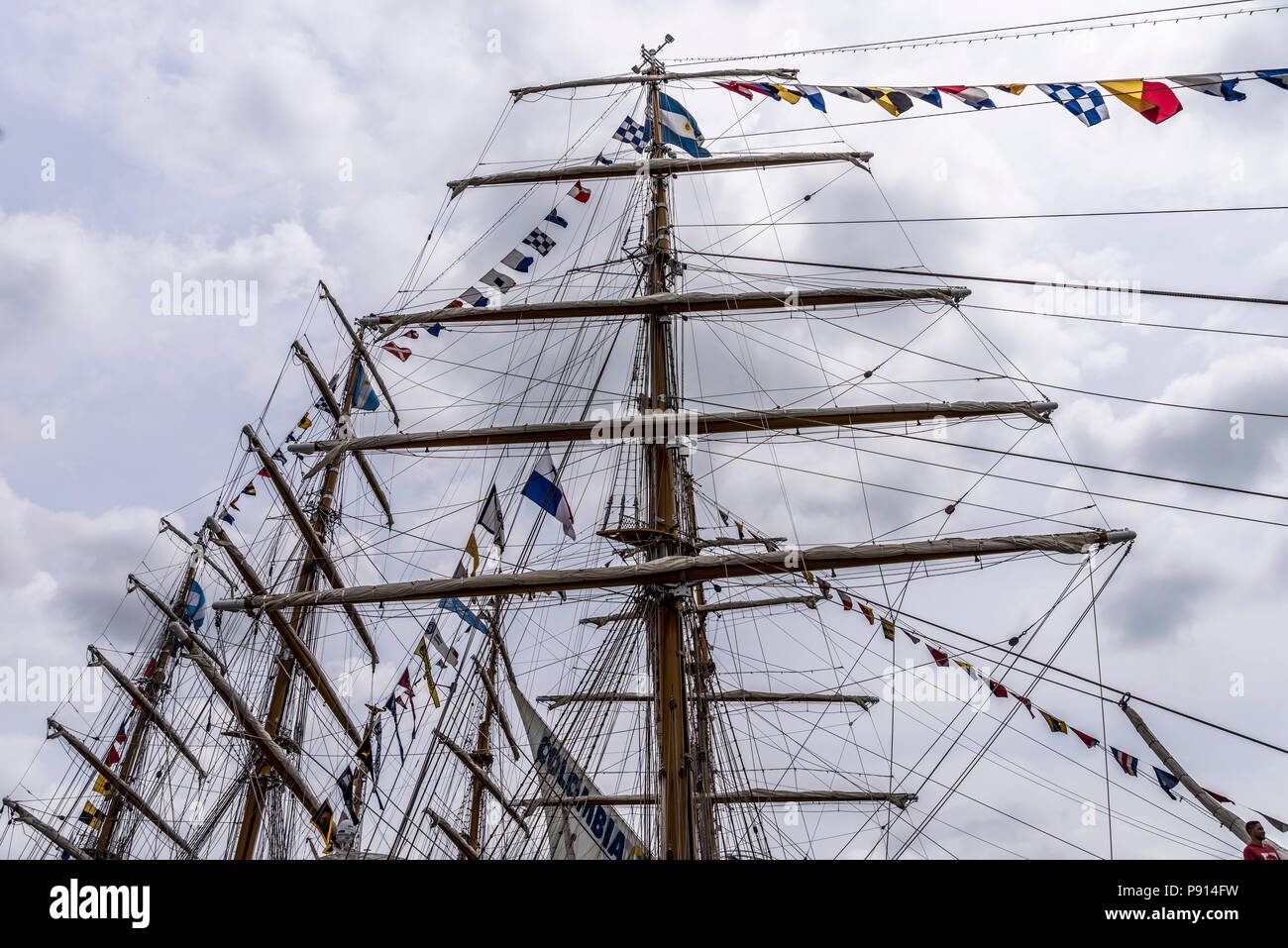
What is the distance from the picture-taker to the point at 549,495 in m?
16.2

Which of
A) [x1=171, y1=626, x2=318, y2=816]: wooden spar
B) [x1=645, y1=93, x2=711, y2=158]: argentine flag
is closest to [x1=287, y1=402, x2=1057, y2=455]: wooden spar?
[x1=171, y1=626, x2=318, y2=816]: wooden spar

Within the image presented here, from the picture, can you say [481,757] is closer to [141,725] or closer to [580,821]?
[580,821]

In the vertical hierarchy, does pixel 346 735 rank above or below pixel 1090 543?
below

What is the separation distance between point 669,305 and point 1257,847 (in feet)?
48.5

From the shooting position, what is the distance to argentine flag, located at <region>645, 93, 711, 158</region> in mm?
21516

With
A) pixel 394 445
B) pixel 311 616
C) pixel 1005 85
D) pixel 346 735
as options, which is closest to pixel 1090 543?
pixel 1005 85

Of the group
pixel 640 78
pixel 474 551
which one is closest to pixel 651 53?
pixel 640 78

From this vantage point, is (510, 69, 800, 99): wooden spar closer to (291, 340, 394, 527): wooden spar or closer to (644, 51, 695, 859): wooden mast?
(644, 51, 695, 859): wooden mast

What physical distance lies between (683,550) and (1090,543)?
7.20m

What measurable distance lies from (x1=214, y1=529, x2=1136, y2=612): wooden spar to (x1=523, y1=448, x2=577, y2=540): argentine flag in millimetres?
944

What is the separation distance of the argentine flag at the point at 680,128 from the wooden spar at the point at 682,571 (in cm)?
1073

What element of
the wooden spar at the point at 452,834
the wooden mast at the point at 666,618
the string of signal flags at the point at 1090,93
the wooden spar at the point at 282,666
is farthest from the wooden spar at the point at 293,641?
the string of signal flags at the point at 1090,93
